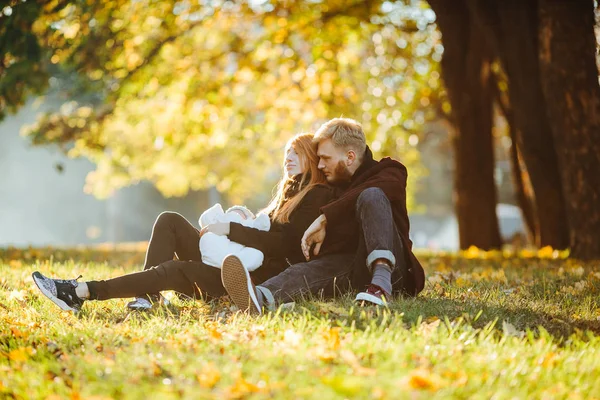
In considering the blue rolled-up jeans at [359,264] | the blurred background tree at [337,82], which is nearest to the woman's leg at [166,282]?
the blue rolled-up jeans at [359,264]

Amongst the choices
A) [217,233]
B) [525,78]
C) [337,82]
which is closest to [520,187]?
[337,82]

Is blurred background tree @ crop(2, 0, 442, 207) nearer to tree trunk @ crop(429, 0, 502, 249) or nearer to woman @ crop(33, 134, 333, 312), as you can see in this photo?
tree trunk @ crop(429, 0, 502, 249)

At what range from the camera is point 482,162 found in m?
13.1

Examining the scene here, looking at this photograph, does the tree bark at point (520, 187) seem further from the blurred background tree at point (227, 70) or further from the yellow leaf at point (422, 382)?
the yellow leaf at point (422, 382)

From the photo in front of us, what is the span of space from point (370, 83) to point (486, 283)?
11664 mm

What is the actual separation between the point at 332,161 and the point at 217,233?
953 mm

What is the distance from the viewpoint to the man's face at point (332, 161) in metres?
4.94

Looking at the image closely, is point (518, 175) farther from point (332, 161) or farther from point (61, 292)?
point (61, 292)

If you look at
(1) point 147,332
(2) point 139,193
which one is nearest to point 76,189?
(2) point 139,193

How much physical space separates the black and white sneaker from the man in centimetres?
110

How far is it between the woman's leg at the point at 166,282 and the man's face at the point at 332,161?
1041 mm

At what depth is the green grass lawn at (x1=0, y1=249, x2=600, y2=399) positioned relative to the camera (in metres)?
2.85

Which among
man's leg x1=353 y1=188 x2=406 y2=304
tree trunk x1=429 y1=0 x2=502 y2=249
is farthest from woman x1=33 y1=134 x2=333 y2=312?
tree trunk x1=429 y1=0 x2=502 y2=249

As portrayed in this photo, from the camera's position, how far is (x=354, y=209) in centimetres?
473
